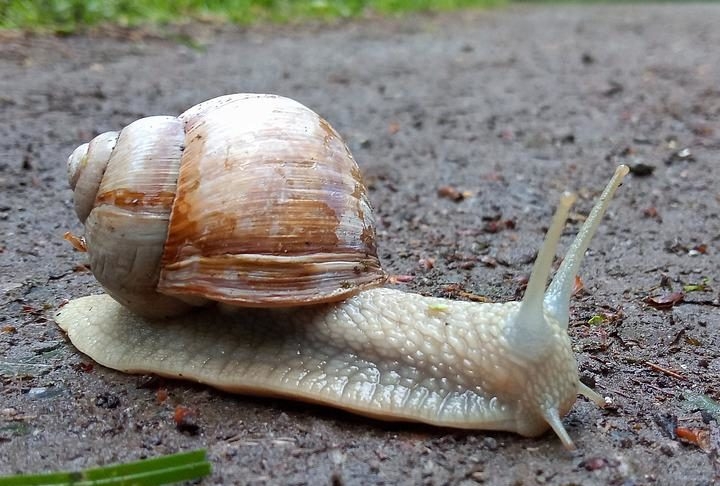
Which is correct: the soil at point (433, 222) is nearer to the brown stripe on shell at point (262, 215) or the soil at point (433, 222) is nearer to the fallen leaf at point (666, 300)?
the fallen leaf at point (666, 300)

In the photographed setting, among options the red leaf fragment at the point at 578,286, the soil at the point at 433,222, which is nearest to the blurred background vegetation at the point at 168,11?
the soil at the point at 433,222

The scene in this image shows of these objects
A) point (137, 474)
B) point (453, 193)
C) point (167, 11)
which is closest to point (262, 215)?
point (137, 474)

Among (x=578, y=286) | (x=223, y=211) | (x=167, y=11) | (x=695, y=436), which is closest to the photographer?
(x=695, y=436)

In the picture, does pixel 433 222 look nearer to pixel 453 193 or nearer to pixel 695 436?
pixel 453 193

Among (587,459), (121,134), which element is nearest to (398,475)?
(587,459)

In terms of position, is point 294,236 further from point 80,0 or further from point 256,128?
point 80,0

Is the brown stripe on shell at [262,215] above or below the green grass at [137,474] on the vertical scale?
above
